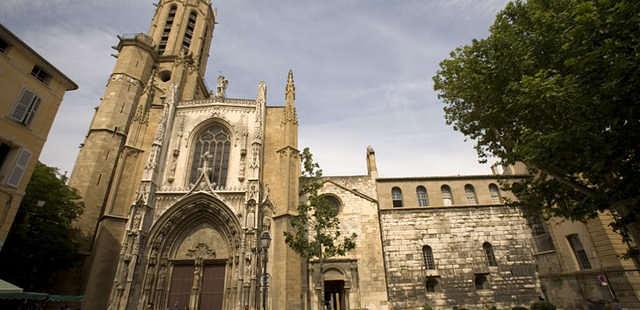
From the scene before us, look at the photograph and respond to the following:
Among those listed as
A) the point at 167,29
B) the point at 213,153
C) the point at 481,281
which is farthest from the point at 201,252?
the point at 167,29

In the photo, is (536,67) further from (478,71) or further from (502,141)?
(502,141)

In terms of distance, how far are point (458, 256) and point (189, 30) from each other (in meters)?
32.2

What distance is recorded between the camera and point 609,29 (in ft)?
20.4

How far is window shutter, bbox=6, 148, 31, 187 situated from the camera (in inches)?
395


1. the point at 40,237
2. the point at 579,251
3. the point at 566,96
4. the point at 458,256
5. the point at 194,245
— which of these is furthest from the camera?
the point at 458,256

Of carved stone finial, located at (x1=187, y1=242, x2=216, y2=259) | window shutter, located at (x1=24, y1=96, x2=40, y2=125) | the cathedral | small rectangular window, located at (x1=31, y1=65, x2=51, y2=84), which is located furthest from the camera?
carved stone finial, located at (x1=187, y1=242, x2=216, y2=259)

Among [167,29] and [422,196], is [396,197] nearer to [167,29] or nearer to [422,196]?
[422,196]

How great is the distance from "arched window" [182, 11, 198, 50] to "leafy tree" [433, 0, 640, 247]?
2737 cm

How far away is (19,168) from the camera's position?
1027 cm

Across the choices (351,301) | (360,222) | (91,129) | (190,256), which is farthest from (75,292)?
(360,222)

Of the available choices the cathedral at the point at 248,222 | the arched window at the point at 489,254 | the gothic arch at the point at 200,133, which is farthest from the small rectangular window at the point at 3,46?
the arched window at the point at 489,254

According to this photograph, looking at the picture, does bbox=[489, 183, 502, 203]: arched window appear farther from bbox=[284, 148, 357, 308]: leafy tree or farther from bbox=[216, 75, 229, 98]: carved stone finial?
bbox=[216, 75, 229, 98]: carved stone finial

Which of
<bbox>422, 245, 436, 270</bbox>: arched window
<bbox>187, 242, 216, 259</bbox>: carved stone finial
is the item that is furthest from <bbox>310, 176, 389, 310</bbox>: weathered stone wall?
<bbox>187, 242, 216, 259</bbox>: carved stone finial

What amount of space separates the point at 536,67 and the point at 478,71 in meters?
1.79
